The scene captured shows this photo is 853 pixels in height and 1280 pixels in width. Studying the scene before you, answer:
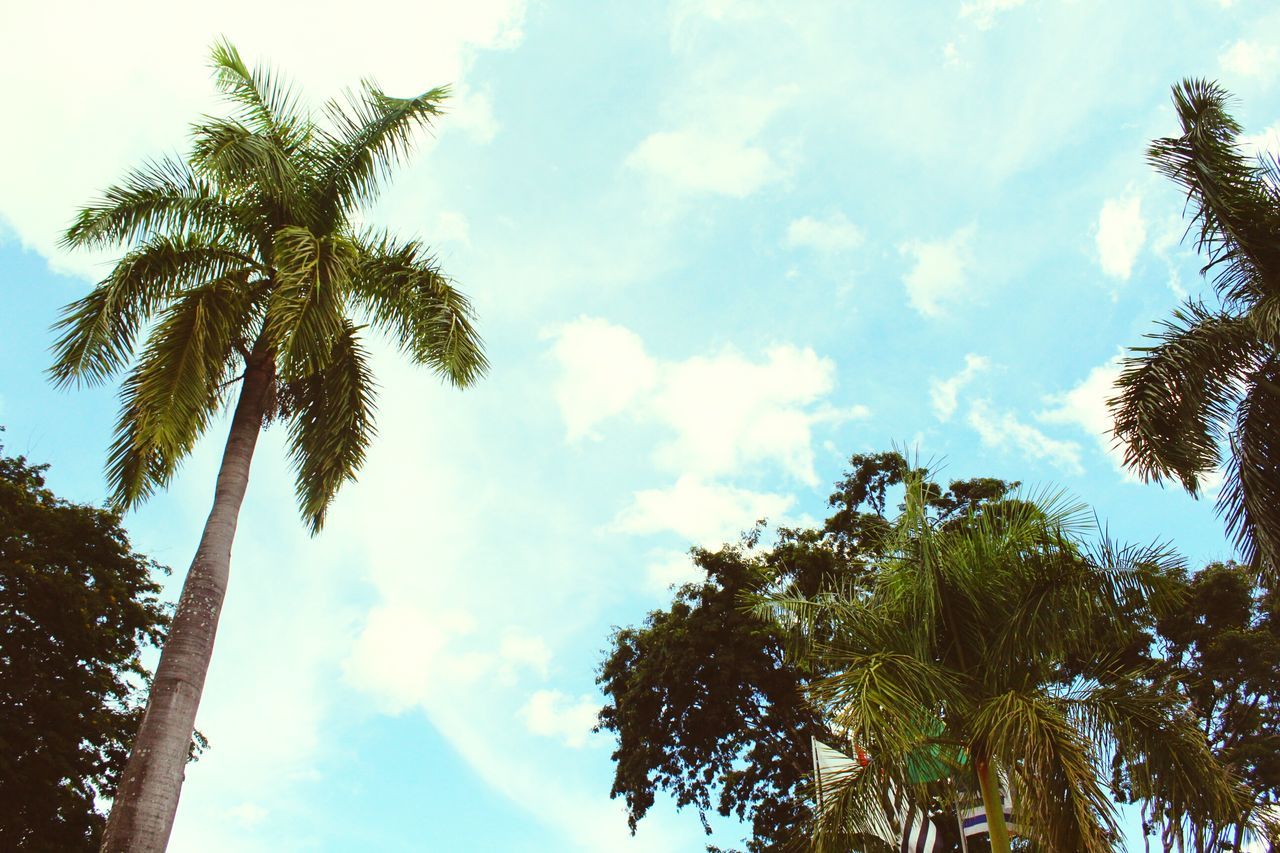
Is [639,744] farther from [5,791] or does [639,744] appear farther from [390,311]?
[390,311]

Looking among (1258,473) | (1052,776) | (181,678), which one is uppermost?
(1258,473)

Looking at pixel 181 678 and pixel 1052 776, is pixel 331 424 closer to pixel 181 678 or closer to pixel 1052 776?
pixel 181 678

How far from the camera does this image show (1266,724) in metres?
19.6

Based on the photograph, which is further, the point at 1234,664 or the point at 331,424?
the point at 1234,664

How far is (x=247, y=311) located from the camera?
1066 centimetres

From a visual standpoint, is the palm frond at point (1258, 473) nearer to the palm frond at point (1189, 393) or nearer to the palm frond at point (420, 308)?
the palm frond at point (1189, 393)

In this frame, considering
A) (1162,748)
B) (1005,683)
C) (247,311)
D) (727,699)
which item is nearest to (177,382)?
(247,311)

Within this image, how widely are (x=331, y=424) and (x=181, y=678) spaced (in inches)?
144

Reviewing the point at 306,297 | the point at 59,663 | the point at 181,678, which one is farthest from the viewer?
the point at 59,663

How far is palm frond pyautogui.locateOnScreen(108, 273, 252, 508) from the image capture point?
9.62m

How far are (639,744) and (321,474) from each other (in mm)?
13956

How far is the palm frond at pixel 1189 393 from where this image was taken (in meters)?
9.89

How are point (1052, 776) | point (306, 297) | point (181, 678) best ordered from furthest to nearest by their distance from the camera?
point (306, 297) < point (181, 678) < point (1052, 776)

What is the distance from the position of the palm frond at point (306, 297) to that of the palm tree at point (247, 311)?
21 mm
